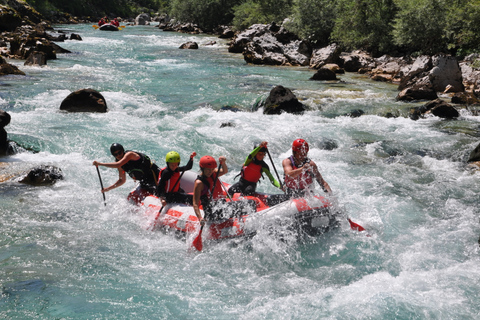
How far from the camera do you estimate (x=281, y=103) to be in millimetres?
13680

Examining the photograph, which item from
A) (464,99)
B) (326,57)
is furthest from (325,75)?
(464,99)

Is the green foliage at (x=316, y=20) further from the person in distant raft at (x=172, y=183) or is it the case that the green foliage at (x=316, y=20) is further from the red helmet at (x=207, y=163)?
the red helmet at (x=207, y=163)


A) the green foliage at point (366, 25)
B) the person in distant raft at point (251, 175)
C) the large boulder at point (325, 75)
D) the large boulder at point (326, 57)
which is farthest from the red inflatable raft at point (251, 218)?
the green foliage at point (366, 25)

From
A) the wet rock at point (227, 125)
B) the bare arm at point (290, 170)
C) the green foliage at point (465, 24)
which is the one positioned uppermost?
the green foliage at point (465, 24)

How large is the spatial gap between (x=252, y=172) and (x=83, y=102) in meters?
8.18

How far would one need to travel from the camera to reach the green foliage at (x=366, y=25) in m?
22.1

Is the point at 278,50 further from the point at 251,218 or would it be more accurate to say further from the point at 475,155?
the point at 251,218

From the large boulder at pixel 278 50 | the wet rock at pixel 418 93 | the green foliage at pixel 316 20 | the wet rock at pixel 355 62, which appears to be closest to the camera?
the wet rock at pixel 418 93

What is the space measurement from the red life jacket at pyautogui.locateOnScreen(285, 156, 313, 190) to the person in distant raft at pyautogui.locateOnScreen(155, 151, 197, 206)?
5.16ft

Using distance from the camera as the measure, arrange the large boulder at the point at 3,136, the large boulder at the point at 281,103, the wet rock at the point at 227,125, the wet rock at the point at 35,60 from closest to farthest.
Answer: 1. the large boulder at the point at 3,136
2. the wet rock at the point at 227,125
3. the large boulder at the point at 281,103
4. the wet rock at the point at 35,60

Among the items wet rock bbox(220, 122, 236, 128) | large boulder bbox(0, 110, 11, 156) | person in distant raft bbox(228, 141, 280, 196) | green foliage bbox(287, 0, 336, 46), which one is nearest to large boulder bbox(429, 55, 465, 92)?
wet rock bbox(220, 122, 236, 128)

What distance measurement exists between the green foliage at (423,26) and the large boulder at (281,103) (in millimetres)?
8284

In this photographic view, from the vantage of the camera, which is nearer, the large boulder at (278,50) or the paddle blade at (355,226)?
the paddle blade at (355,226)

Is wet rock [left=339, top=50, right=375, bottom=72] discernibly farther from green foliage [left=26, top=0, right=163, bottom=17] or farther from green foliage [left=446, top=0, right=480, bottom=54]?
green foliage [left=26, top=0, right=163, bottom=17]
